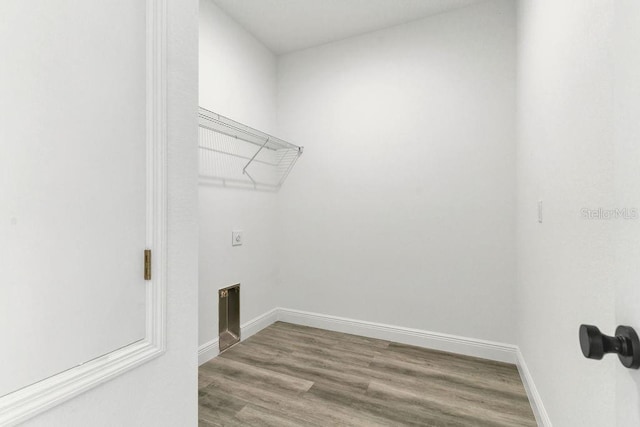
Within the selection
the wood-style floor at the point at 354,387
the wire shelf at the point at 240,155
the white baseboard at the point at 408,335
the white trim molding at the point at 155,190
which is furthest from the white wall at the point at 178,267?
the white baseboard at the point at 408,335

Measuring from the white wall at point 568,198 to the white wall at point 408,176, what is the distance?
1.43ft

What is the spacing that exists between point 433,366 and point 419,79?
2.20m

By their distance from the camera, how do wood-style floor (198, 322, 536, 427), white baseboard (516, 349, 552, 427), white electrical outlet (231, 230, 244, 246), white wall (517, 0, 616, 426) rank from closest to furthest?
white wall (517, 0, 616, 426), white baseboard (516, 349, 552, 427), wood-style floor (198, 322, 536, 427), white electrical outlet (231, 230, 244, 246)

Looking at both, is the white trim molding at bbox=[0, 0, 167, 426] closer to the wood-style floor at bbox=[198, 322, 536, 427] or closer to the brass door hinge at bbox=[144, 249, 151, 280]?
the brass door hinge at bbox=[144, 249, 151, 280]

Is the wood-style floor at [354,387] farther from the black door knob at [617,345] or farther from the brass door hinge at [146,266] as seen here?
the black door knob at [617,345]

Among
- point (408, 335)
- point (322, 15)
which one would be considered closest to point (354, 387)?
point (408, 335)

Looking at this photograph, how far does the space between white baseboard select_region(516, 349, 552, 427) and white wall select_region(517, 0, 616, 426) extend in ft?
0.21

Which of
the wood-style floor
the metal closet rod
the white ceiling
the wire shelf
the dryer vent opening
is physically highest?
the white ceiling

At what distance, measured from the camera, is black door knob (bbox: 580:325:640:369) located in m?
0.44

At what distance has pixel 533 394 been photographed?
5.29 ft

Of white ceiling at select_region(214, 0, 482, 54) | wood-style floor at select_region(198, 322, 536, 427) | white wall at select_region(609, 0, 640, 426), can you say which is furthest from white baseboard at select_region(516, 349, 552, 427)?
white ceiling at select_region(214, 0, 482, 54)

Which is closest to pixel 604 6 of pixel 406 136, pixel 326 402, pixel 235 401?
pixel 406 136

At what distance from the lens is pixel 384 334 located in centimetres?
253

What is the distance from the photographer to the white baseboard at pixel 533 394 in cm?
139
